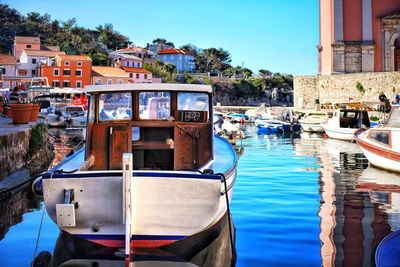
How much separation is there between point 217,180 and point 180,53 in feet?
319

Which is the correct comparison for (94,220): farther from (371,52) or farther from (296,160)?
(371,52)

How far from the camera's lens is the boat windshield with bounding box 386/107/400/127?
43.1ft

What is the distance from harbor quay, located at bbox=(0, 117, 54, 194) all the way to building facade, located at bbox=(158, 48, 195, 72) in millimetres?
87142

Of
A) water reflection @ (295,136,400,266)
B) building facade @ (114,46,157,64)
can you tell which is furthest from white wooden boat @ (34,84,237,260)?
building facade @ (114,46,157,64)

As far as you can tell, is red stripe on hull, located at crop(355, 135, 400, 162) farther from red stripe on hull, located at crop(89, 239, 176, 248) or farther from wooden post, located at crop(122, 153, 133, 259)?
wooden post, located at crop(122, 153, 133, 259)

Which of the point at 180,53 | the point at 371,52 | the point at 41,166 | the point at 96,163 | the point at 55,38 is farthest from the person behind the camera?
the point at 180,53

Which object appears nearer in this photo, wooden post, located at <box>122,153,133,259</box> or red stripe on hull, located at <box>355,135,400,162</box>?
wooden post, located at <box>122,153,133,259</box>

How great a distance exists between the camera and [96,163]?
736cm

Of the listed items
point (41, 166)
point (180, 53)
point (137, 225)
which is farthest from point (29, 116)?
point (180, 53)

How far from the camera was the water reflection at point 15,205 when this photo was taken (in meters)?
7.94

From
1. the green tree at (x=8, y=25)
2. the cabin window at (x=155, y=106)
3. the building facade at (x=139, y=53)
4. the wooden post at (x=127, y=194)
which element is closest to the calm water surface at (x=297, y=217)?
the wooden post at (x=127, y=194)

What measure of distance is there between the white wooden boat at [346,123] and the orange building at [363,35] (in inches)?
516

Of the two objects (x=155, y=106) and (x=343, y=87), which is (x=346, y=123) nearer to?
(x=343, y=87)

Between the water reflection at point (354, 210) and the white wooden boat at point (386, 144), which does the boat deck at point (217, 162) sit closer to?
the water reflection at point (354, 210)
